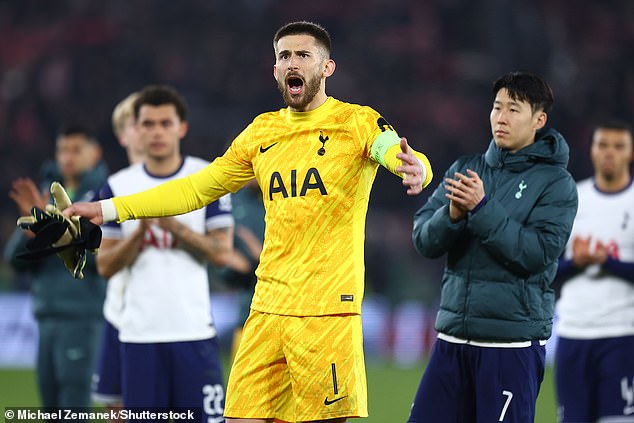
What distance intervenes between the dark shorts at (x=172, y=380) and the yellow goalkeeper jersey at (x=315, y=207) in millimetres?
1340

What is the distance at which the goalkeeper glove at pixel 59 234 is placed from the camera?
175 inches

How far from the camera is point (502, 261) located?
Result: 4891 millimetres

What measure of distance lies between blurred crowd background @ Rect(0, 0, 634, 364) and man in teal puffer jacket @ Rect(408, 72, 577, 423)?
11.0m

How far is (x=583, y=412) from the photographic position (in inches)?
267

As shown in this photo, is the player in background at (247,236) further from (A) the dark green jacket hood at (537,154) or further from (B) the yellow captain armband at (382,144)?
(B) the yellow captain armband at (382,144)

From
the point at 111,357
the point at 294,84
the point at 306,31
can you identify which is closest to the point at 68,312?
the point at 111,357

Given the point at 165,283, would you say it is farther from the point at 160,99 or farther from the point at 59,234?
the point at 59,234

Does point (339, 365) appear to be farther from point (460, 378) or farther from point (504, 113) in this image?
point (504, 113)

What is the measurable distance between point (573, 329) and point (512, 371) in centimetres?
222

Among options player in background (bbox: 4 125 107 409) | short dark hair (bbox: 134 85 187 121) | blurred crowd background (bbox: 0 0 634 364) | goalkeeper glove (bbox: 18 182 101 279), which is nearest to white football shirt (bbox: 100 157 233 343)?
short dark hair (bbox: 134 85 187 121)

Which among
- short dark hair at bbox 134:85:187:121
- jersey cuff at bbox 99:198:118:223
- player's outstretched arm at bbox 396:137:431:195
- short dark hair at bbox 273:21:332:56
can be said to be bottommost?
jersey cuff at bbox 99:198:118:223

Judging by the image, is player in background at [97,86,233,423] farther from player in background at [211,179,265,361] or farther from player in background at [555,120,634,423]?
player in background at [211,179,265,361]

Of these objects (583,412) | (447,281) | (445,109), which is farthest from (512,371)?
(445,109)

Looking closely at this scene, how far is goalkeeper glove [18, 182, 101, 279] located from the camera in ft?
14.6
